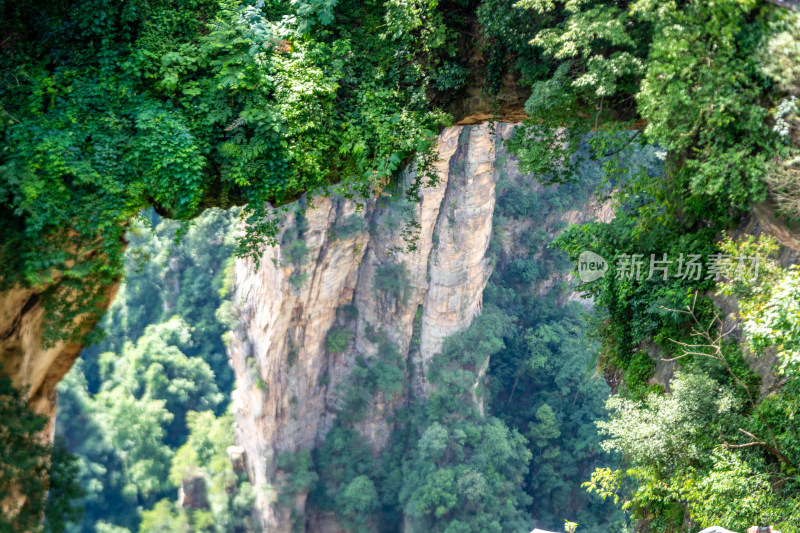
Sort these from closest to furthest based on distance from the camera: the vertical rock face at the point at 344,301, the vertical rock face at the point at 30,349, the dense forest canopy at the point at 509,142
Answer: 1. the dense forest canopy at the point at 509,142
2. the vertical rock face at the point at 30,349
3. the vertical rock face at the point at 344,301

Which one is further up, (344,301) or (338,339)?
(344,301)

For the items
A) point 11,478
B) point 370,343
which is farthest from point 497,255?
point 11,478

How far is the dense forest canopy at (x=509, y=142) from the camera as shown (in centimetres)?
574

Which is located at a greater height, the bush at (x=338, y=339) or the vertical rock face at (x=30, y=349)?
the bush at (x=338, y=339)

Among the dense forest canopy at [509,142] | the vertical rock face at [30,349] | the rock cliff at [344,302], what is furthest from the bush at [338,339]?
the vertical rock face at [30,349]

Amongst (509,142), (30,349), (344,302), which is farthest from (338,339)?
(30,349)

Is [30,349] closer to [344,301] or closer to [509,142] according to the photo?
[509,142]

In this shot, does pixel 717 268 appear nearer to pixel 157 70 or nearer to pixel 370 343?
pixel 157 70

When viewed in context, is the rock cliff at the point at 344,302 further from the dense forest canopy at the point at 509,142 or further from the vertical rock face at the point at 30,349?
the vertical rock face at the point at 30,349

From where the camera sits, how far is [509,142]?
7.95 m

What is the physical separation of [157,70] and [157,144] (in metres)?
1.11

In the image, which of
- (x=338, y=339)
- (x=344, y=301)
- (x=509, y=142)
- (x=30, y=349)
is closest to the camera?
(x=30, y=349)

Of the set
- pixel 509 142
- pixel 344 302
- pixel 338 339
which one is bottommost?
pixel 338 339

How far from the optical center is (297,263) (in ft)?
74.9
